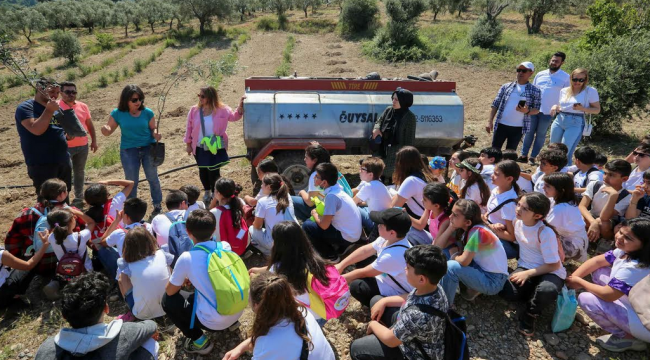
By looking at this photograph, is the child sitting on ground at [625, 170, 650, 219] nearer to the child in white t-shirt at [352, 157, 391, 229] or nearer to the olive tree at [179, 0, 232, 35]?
the child in white t-shirt at [352, 157, 391, 229]

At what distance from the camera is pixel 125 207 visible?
4203mm

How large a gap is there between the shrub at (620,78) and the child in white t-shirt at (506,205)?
6246 millimetres

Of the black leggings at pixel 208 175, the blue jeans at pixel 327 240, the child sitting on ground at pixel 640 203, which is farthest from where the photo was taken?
the black leggings at pixel 208 175

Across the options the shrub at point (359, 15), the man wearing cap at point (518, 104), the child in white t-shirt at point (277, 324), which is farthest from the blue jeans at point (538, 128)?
the shrub at point (359, 15)

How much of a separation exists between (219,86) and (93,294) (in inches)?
596

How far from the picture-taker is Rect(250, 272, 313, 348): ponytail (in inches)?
101

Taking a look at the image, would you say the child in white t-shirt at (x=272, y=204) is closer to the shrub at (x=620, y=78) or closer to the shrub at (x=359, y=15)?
the shrub at (x=620, y=78)

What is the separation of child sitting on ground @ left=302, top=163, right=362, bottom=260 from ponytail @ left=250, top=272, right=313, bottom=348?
6.40ft

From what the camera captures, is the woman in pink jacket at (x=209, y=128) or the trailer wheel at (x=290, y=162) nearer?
the woman in pink jacket at (x=209, y=128)

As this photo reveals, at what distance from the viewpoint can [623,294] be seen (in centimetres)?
352

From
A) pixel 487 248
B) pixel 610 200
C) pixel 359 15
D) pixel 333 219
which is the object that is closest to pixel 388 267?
pixel 487 248

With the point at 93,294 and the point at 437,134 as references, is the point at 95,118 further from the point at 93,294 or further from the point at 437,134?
the point at 93,294

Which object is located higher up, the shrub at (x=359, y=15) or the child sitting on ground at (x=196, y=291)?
the shrub at (x=359, y=15)

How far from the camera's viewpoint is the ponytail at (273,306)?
8.38 feet
